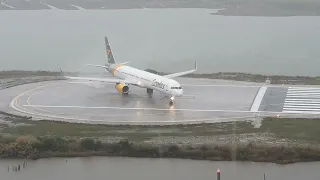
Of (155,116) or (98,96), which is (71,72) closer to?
(98,96)

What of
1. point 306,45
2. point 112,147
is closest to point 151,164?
point 112,147

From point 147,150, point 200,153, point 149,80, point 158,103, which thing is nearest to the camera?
point 200,153

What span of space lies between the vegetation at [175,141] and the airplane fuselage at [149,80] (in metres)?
7.62

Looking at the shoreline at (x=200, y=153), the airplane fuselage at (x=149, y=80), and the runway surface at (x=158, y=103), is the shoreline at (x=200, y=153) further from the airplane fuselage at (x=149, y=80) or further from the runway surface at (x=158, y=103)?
the airplane fuselage at (x=149, y=80)

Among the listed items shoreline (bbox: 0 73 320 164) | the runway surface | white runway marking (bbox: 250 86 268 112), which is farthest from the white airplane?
A: shoreline (bbox: 0 73 320 164)

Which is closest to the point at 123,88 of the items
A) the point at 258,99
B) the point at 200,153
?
the point at 258,99

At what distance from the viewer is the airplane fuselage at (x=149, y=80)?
1939 inches

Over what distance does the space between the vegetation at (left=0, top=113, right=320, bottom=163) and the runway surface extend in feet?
8.57

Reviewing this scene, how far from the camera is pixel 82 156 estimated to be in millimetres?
36656

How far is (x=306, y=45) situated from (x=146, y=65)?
36.6 metres

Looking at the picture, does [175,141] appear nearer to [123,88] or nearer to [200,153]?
[200,153]

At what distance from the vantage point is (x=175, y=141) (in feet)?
125

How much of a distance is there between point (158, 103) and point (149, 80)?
298 centimetres

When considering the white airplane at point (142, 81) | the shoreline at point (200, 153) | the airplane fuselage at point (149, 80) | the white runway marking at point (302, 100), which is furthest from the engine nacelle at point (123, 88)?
the shoreline at point (200, 153)
